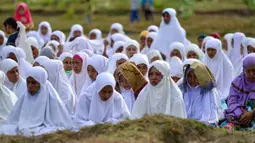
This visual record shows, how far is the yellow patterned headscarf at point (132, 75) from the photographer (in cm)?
1064

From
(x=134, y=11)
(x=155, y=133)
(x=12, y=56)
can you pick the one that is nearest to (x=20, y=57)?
(x=12, y=56)

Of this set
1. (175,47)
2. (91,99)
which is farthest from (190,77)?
(175,47)

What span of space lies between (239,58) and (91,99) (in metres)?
6.23

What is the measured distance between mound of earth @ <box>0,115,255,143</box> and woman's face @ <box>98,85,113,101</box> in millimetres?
1237

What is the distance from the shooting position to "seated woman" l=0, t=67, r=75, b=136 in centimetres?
936

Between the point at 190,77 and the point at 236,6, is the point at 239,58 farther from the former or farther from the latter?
the point at 236,6

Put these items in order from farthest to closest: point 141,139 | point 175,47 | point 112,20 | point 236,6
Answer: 1. point 236,6
2. point 112,20
3. point 175,47
4. point 141,139

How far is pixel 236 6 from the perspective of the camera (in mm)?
29516

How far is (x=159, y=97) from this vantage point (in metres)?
Answer: 9.82

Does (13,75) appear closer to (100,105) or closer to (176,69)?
(100,105)

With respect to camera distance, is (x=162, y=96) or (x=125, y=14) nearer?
(x=162, y=96)

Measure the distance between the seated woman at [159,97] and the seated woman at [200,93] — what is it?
0.43 m

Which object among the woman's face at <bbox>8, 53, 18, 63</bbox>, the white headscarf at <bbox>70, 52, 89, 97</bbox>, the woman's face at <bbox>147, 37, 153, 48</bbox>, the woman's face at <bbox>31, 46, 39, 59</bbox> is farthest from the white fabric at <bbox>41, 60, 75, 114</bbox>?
the woman's face at <bbox>147, 37, 153, 48</bbox>

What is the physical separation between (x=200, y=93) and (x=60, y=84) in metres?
1.83
